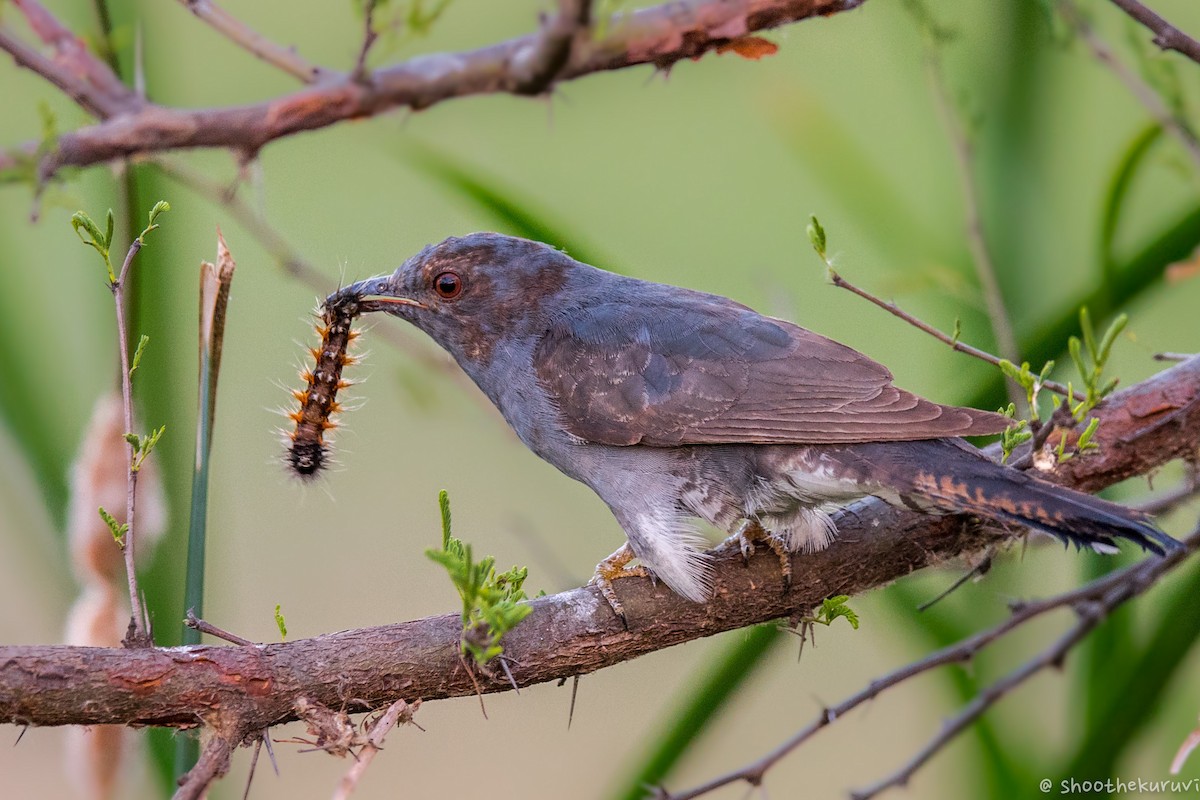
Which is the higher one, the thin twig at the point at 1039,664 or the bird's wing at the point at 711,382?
the bird's wing at the point at 711,382

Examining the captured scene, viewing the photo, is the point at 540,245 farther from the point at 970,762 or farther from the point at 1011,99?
the point at 970,762

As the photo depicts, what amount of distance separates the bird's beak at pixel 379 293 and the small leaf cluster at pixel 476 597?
111 cm

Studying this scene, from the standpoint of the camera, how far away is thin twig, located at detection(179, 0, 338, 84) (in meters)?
1.62

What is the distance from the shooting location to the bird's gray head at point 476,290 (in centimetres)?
270

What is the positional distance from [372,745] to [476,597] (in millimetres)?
289

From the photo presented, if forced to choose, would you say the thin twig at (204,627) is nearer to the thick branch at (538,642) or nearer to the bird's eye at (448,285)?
the thick branch at (538,642)

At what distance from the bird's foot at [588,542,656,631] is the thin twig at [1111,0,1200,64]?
4.86 feet

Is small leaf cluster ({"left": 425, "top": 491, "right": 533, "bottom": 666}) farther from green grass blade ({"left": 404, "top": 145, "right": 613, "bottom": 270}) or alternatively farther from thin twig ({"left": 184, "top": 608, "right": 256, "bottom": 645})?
green grass blade ({"left": 404, "top": 145, "right": 613, "bottom": 270})

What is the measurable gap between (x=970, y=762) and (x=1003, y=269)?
1412 millimetres

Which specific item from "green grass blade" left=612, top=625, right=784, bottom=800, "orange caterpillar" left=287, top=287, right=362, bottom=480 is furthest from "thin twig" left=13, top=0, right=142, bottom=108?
"green grass blade" left=612, top=625, right=784, bottom=800

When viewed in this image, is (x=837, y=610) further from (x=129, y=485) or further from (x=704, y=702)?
(x=129, y=485)

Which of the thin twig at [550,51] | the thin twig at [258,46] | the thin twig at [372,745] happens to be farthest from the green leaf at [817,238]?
the thin twig at [372,745]

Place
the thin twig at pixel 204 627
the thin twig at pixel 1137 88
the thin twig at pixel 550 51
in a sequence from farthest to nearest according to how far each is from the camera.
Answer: the thin twig at pixel 1137 88 → the thin twig at pixel 204 627 → the thin twig at pixel 550 51

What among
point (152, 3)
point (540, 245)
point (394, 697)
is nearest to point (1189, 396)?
point (540, 245)
